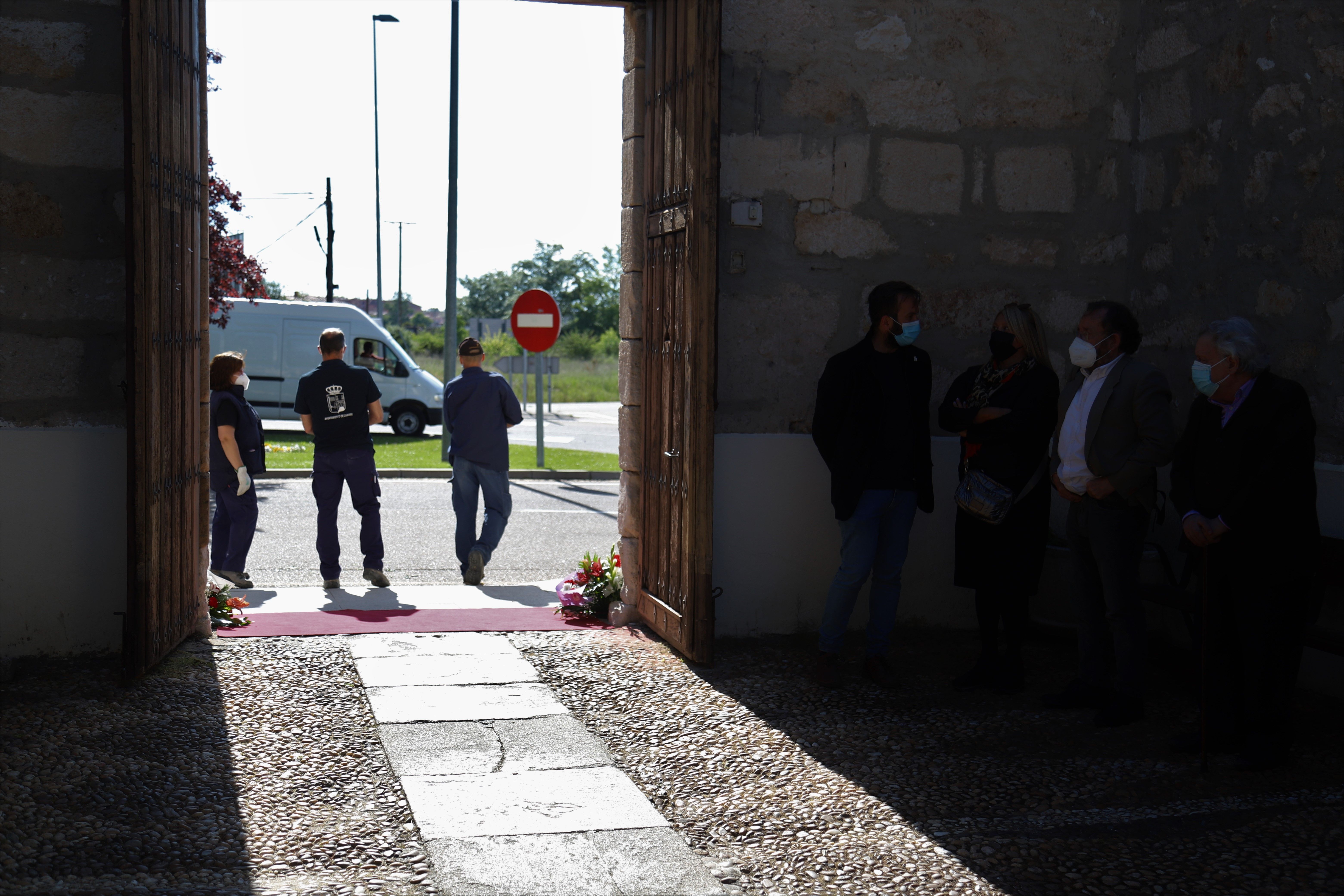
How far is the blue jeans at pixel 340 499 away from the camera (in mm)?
7867

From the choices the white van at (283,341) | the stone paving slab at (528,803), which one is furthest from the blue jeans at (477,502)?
the white van at (283,341)

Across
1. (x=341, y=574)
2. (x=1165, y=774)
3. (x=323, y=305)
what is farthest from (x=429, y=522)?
(x=323, y=305)

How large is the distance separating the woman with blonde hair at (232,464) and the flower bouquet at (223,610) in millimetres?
1069

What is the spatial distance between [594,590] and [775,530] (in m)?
1.28

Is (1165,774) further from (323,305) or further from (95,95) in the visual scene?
(323,305)

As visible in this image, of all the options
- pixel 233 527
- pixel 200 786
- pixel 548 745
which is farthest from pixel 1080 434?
Answer: pixel 233 527

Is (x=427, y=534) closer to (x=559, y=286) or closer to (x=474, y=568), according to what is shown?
(x=474, y=568)

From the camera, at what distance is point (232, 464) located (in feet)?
24.7

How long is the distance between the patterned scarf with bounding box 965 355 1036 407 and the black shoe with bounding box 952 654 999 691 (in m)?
1.23

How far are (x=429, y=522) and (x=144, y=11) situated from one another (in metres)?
6.86

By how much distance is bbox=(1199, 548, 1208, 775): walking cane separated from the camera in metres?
4.47

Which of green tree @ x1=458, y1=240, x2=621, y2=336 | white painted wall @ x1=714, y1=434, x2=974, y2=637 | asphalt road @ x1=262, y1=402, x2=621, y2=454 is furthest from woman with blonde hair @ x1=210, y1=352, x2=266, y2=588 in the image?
green tree @ x1=458, y1=240, x2=621, y2=336

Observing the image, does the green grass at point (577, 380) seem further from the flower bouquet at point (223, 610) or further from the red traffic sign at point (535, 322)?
the flower bouquet at point (223, 610)

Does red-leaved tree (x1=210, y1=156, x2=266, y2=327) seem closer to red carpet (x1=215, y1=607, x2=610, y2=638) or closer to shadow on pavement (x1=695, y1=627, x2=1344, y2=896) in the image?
red carpet (x1=215, y1=607, x2=610, y2=638)
